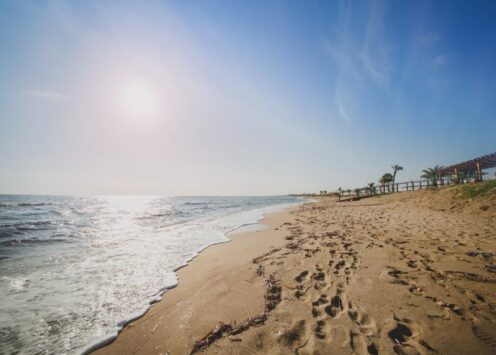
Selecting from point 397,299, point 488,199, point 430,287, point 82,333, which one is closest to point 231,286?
point 82,333

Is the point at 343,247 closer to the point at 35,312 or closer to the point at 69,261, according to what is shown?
the point at 35,312

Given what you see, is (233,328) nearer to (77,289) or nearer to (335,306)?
(335,306)

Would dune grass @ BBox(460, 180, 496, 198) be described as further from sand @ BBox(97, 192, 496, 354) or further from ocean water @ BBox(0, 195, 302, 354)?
ocean water @ BBox(0, 195, 302, 354)

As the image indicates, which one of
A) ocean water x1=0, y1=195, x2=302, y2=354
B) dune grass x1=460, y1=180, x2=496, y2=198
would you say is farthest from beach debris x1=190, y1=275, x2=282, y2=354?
dune grass x1=460, y1=180, x2=496, y2=198

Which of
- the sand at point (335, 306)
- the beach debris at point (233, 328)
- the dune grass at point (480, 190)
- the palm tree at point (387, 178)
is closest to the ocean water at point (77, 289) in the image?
the sand at point (335, 306)

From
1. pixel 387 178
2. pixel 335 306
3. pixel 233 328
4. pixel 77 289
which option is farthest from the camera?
pixel 387 178

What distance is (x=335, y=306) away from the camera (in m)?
3.57

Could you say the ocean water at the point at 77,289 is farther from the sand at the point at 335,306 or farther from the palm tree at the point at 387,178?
the palm tree at the point at 387,178

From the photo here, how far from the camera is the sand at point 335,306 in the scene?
9.07 feet

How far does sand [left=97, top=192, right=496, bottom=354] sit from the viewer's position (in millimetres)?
2764

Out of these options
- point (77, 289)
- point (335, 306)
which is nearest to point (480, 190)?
point (335, 306)

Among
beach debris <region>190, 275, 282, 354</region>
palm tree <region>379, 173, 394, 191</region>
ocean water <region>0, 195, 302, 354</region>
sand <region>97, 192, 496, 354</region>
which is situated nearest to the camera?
sand <region>97, 192, 496, 354</region>

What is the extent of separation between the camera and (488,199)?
11.8 metres

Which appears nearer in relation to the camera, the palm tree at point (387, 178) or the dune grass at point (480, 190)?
the dune grass at point (480, 190)
